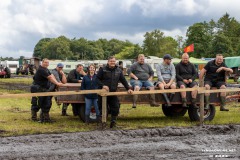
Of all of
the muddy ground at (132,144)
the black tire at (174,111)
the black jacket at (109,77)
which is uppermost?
the black jacket at (109,77)

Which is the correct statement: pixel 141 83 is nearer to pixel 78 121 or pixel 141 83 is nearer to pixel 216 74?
pixel 78 121

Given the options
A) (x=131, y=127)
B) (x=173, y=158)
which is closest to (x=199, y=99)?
(x=131, y=127)

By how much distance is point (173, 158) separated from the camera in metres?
7.53

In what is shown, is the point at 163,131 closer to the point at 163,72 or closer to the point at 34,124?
the point at 163,72

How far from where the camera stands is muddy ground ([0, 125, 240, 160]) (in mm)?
7762

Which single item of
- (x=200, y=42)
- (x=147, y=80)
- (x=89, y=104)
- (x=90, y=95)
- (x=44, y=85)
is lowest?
(x=89, y=104)

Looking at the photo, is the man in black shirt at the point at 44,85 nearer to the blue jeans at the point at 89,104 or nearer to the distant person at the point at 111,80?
the blue jeans at the point at 89,104

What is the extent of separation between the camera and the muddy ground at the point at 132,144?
776 cm

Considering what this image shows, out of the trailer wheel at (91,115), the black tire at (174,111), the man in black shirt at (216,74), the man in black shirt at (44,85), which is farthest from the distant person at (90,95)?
the man in black shirt at (216,74)

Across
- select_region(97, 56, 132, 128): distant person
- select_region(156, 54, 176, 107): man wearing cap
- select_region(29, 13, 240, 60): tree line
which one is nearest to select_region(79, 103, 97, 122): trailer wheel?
select_region(97, 56, 132, 128): distant person

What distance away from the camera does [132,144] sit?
8.84m

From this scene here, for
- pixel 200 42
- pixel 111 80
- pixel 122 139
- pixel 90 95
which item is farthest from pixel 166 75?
pixel 200 42

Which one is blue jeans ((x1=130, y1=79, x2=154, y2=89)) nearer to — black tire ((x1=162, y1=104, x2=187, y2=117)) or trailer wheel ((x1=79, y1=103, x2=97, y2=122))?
trailer wheel ((x1=79, y1=103, x2=97, y2=122))

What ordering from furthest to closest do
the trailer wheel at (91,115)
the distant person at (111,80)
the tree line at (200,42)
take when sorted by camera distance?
the tree line at (200,42) < the trailer wheel at (91,115) < the distant person at (111,80)
